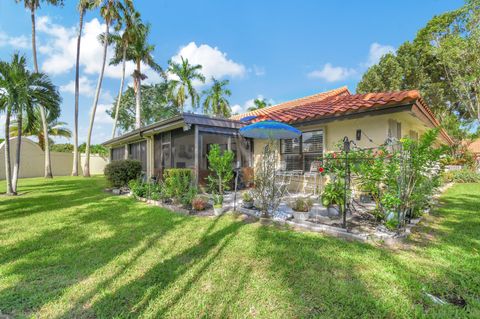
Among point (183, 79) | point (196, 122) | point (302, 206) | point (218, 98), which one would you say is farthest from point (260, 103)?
point (302, 206)

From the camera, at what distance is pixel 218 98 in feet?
89.8

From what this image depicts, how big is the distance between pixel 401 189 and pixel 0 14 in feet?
60.1

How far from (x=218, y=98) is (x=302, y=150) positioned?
20966 mm

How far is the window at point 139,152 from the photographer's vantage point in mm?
13524

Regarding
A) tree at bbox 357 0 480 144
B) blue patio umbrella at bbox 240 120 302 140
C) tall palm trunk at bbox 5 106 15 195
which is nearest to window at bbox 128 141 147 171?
tall palm trunk at bbox 5 106 15 195

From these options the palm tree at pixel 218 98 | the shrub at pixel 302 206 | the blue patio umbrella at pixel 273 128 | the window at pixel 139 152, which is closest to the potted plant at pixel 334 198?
the shrub at pixel 302 206

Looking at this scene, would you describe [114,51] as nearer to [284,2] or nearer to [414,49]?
[284,2]

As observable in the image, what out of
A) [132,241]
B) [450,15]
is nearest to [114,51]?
[132,241]

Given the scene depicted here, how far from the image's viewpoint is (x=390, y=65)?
21.2 metres

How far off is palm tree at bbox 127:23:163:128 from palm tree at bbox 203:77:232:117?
7.37 meters

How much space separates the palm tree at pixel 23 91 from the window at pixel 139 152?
5201 millimetres

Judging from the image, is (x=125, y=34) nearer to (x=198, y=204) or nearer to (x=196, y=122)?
(x=196, y=122)

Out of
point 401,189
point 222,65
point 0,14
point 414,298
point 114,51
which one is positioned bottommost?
point 414,298

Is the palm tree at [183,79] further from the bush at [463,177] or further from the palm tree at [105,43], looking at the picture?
the bush at [463,177]
